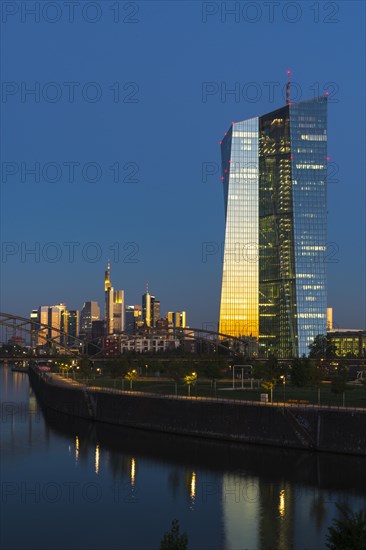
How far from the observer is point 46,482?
52.6 meters

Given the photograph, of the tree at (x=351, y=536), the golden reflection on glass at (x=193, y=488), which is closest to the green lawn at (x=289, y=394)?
the golden reflection on glass at (x=193, y=488)

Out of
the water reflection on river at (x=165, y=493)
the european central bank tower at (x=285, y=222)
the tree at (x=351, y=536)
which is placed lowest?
the water reflection on river at (x=165, y=493)

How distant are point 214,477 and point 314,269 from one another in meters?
143

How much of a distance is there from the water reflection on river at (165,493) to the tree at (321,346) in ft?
352

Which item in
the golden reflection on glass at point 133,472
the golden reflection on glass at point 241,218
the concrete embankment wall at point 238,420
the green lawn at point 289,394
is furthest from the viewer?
the golden reflection on glass at point 241,218

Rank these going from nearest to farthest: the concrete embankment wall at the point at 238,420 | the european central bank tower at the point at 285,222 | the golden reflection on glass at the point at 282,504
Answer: the golden reflection on glass at the point at 282,504, the concrete embankment wall at the point at 238,420, the european central bank tower at the point at 285,222

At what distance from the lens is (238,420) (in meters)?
65.3

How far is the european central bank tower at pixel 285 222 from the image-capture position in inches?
7480

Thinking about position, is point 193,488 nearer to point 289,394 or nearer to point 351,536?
point 351,536

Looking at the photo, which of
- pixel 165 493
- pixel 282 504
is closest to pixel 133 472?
pixel 165 493

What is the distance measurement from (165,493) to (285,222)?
14859 centimetres

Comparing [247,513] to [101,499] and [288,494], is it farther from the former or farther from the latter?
[101,499]

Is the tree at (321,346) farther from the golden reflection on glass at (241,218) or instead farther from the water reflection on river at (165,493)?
the water reflection on river at (165,493)

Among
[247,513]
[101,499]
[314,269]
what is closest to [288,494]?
[247,513]
